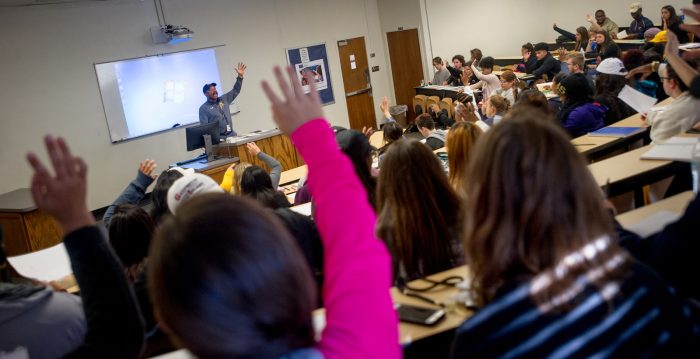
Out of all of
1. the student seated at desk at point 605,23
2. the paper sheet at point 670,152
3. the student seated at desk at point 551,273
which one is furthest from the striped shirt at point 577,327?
the student seated at desk at point 605,23

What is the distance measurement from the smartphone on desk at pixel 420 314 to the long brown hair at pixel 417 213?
0.40 m

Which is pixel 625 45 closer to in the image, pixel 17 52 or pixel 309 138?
pixel 17 52

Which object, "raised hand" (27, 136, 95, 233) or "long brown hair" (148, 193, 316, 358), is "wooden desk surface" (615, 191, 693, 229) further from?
"raised hand" (27, 136, 95, 233)

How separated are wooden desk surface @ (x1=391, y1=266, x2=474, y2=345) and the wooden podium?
5207 mm

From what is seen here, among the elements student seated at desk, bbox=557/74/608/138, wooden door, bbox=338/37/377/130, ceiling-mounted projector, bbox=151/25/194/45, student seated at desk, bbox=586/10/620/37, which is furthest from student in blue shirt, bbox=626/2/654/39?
ceiling-mounted projector, bbox=151/25/194/45

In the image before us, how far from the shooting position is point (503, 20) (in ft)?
41.4

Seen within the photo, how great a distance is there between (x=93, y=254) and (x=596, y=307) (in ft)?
2.80

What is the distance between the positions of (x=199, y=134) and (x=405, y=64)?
6.01m

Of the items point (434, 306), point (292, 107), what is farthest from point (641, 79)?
point (292, 107)

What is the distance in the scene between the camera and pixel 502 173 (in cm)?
103

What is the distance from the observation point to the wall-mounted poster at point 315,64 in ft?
34.7

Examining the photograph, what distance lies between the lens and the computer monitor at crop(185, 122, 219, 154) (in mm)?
7078

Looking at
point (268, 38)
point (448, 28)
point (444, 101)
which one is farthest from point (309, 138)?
point (448, 28)

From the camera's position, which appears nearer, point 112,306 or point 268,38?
point 112,306
